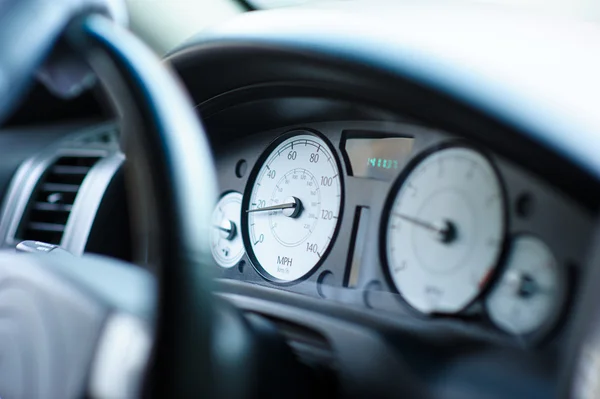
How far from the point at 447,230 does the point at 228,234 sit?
24.6 inches

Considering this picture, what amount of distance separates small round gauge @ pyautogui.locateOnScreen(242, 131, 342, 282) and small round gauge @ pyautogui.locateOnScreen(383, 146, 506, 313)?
23 cm

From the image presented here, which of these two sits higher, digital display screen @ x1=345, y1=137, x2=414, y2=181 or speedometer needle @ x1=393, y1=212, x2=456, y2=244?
digital display screen @ x1=345, y1=137, x2=414, y2=181

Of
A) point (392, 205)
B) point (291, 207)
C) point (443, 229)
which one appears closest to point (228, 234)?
point (291, 207)

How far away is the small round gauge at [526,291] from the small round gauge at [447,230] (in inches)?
1.2

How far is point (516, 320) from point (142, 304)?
413 millimetres

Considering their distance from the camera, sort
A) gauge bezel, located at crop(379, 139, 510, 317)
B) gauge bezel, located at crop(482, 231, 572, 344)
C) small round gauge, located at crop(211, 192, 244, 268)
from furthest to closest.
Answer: small round gauge, located at crop(211, 192, 244, 268)
gauge bezel, located at crop(379, 139, 510, 317)
gauge bezel, located at crop(482, 231, 572, 344)

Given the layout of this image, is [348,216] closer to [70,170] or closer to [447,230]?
[447,230]

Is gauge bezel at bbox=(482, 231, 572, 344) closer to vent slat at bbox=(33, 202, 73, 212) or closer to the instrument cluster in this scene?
the instrument cluster

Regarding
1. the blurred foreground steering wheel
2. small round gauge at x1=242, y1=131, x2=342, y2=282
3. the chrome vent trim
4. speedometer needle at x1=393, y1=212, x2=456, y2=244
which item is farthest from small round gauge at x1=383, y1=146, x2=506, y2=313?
the chrome vent trim

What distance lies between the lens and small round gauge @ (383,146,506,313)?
0.89 m

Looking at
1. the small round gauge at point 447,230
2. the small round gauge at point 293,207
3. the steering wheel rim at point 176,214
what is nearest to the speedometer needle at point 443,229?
the small round gauge at point 447,230

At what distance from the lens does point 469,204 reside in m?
0.92

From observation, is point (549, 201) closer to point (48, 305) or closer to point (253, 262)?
point (48, 305)

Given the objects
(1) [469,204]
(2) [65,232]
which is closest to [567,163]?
(1) [469,204]
